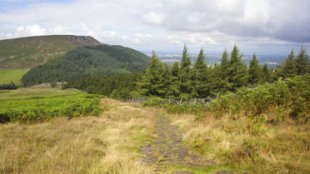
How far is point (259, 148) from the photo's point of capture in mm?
5344

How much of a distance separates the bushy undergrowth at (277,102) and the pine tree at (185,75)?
2875 cm

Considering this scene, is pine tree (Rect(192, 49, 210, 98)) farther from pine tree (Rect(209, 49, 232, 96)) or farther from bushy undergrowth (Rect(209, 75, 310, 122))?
bushy undergrowth (Rect(209, 75, 310, 122))

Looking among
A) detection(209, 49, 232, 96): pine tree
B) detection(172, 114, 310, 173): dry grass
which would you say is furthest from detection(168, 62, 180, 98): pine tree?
detection(172, 114, 310, 173): dry grass

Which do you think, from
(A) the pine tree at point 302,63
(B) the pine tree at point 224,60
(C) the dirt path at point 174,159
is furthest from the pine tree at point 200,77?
(C) the dirt path at point 174,159

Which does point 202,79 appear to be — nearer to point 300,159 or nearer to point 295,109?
point 295,109

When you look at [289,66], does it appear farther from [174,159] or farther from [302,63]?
[174,159]

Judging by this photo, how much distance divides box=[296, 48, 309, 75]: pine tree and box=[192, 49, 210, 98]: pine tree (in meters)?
16.8

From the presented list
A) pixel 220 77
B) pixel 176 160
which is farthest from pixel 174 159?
pixel 220 77

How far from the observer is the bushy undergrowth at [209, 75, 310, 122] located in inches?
305

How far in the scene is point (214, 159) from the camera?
570cm

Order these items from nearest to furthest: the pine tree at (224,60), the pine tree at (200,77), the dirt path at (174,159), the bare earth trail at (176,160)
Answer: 1. the bare earth trail at (176,160)
2. the dirt path at (174,159)
3. the pine tree at (200,77)
4. the pine tree at (224,60)

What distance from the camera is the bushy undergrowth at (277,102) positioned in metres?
7.73

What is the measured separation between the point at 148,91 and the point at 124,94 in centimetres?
3179

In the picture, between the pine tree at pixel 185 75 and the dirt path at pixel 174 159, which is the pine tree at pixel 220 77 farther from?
the dirt path at pixel 174 159
